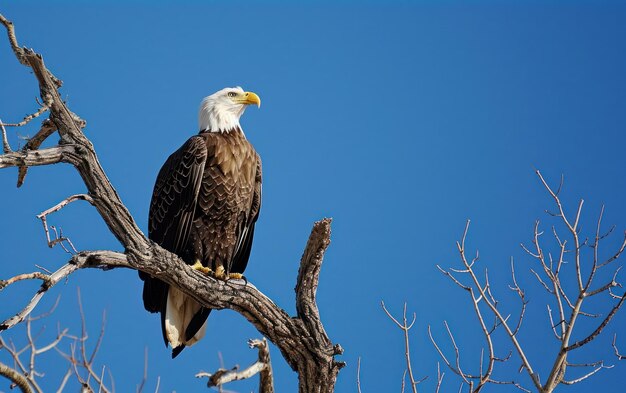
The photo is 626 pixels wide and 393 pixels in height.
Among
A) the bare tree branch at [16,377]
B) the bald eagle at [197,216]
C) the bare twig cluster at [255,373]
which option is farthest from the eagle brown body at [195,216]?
the bare tree branch at [16,377]

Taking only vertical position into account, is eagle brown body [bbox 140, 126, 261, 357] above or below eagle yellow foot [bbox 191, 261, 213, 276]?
above

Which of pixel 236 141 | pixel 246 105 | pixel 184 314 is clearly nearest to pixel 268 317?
pixel 184 314

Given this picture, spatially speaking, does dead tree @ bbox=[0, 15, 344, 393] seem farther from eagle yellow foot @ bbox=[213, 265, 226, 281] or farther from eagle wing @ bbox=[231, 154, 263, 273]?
eagle wing @ bbox=[231, 154, 263, 273]

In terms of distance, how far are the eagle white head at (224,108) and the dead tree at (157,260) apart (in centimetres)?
188

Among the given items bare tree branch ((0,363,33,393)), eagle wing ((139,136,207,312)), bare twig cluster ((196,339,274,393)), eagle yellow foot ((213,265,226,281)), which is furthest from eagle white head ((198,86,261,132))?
bare tree branch ((0,363,33,393))

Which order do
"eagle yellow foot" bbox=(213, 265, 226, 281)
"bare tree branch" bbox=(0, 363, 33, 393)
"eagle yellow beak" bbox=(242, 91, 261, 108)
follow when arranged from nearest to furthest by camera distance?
"bare tree branch" bbox=(0, 363, 33, 393) < "eagle yellow foot" bbox=(213, 265, 226, 281) < "eagle yellow beak" bbox=(242, 91, 261, 108)

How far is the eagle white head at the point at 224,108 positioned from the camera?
21.7 feet

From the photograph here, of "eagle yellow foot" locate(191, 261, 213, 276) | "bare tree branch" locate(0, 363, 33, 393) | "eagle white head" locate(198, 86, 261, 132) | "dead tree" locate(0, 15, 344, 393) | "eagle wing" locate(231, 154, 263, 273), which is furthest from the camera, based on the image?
"eagle white head" locate(198, 86, 261, 132)

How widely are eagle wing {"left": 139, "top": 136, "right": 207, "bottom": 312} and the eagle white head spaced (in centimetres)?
62

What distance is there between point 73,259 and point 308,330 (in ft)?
4.86

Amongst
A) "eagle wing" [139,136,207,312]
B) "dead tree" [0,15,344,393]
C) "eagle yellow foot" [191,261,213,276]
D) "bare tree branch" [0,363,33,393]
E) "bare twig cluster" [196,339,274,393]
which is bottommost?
"bare tree branch" [0,363,33,393]

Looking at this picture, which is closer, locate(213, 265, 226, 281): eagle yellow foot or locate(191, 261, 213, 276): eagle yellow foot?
locate(213, 265, 226, 281): eagle yellow foot

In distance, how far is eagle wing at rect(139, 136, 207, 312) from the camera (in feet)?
19.2

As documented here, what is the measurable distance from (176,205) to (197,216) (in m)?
0.17
